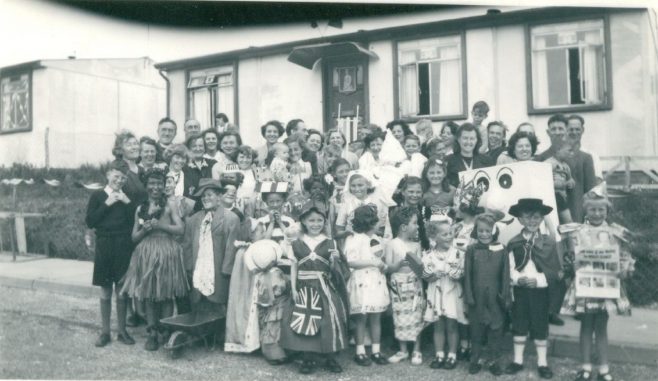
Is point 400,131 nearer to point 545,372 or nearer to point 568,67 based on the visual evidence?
point 545,372

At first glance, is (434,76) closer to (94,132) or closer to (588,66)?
(588,66)

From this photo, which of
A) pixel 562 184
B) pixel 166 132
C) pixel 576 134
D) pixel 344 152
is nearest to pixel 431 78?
pixel 344 152

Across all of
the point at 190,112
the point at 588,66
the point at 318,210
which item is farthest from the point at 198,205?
the point at 190,112

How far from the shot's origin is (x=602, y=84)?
938 cm

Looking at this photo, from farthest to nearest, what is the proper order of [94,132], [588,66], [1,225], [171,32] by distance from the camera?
[94,132]
[1,225]
[588,66]
[171,32]

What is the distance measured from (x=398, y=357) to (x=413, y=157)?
2.15 m

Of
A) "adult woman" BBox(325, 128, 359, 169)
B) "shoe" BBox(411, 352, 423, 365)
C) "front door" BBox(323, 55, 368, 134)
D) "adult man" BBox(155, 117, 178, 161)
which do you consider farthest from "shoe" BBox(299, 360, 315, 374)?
"front door" BBox(323, 55, 368, 134)

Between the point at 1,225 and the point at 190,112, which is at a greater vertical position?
the point at 190,112

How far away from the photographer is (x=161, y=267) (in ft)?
16.9

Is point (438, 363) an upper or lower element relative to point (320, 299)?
lower

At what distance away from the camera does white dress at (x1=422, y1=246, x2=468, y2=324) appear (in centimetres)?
457

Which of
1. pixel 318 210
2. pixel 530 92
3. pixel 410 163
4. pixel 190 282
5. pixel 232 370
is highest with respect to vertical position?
pixel 530 92

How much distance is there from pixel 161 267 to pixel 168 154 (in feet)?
4.75

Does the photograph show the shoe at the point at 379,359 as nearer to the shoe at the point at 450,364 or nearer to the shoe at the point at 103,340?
the shoe at the point at 450,364
